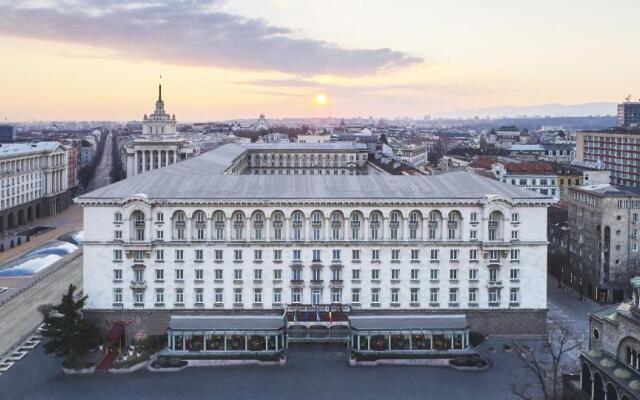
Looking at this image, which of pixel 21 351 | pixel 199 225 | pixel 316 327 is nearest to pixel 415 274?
pixel 316 327

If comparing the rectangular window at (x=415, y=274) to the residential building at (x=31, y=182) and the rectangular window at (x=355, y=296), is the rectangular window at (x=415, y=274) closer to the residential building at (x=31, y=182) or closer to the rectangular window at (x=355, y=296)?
the rectangular window at (x=355, y=296)

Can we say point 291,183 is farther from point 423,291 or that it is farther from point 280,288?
point 423,291

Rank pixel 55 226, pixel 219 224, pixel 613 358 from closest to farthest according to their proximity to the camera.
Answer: pixel 613 358 → pixel 219 224 → pixel 55 226

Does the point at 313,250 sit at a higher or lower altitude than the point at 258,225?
lower

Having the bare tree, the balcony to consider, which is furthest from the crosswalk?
the bare tree

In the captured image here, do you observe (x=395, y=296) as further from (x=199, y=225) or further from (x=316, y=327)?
(x=199, y=225)

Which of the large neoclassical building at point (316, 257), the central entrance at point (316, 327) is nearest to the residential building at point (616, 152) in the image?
the large neoclassical building at point (316, 257)
